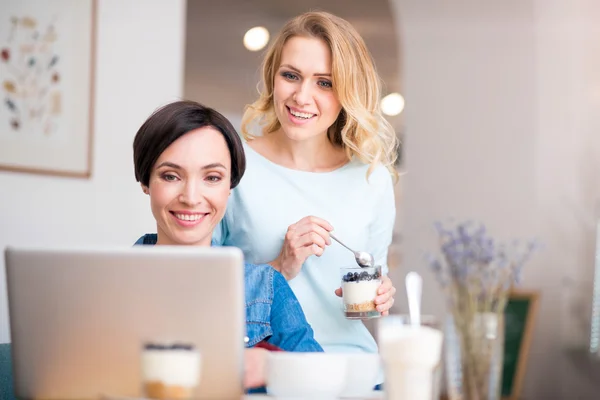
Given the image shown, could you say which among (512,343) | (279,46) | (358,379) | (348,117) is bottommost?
(512,343)

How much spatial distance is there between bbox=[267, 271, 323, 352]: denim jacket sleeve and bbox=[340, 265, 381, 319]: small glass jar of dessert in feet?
0.49

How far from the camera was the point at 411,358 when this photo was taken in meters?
1.18

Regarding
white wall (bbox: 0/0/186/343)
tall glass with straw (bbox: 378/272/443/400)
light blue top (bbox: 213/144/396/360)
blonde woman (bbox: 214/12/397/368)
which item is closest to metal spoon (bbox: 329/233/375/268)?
blonde woman (bbox: 214/12/397/368)

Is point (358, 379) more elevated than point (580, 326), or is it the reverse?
point (358, 379)

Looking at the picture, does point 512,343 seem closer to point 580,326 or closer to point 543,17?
point 580,326

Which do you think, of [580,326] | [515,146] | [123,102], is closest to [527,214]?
[515,146]

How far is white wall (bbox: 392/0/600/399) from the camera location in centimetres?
505

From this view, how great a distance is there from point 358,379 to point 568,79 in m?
4.17

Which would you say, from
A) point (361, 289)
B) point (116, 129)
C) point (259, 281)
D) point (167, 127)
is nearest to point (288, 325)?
point (259, 281)

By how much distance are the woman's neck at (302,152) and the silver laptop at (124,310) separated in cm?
120

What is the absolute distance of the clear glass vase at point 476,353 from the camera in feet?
3.75

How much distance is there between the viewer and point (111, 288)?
116cm

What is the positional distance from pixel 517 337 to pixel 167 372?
4.21 meters

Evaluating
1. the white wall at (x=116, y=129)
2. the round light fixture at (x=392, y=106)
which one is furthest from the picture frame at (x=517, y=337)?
the white wall at (x=116, y=129)
